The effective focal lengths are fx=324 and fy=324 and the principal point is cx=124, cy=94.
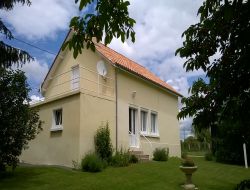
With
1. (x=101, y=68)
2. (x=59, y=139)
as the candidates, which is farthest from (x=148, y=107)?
(x=59, y=139)

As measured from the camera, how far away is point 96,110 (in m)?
17.9

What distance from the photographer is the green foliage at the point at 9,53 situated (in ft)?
44.4

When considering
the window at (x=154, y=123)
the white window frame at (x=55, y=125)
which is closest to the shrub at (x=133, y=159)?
the white window frame at (x=55, y=125)

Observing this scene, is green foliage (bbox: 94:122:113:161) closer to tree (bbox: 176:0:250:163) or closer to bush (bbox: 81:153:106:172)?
bush (bbox: 81:153:106:172)

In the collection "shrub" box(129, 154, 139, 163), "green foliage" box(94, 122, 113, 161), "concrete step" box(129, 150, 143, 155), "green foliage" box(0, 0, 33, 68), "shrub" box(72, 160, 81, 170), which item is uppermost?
"green foliage" box(0, 0, 33, 68)

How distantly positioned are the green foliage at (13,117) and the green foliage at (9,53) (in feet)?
1.41

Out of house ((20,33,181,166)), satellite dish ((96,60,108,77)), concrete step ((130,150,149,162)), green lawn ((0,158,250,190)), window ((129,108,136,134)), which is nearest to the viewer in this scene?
green lawn ((0,158,250,190))

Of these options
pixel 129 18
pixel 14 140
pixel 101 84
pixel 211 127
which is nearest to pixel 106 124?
pixel 101 84

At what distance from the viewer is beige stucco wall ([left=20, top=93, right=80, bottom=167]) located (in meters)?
16.8

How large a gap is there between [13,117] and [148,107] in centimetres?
1081

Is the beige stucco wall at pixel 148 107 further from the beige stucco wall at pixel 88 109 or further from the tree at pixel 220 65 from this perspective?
the tree at pixel 220 65

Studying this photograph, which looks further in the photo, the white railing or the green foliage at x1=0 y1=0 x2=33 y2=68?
the white railing

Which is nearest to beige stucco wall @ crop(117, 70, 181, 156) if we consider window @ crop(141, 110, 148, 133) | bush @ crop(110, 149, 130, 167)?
window @ crop(141, 110, 148, 133)

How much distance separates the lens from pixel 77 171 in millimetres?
15422
